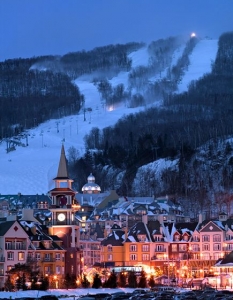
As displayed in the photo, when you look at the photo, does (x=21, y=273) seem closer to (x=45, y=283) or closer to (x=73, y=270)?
(x=45, y=283)

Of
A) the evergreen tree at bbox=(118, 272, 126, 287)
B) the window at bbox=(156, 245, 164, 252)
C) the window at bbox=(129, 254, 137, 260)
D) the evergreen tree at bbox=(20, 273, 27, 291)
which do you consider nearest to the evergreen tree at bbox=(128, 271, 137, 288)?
the evergreen tree at bbox=(118, 272, 126, 287)

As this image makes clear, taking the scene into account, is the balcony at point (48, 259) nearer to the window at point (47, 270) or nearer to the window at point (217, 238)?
the window at point (47, 270)

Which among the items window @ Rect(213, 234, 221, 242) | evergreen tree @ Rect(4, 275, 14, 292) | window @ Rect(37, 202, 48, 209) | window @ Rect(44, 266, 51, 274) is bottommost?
evergreen tree @ Rect(4, 275, 14, 292)

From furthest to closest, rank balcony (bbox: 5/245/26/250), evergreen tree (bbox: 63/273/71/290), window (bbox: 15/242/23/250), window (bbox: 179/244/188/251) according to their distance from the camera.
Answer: window (bbox: 179/244/188/251) < window (bbox: 15/242/23/250) < balcony (bbox: 5/245/26/250) < evergreen tree (bbox: 63/273/71/290)

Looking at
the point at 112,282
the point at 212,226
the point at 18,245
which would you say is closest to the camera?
the point at 112,282

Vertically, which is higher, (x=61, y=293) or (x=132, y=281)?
(x=132, y=281)

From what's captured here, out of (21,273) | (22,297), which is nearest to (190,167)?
(21,273)

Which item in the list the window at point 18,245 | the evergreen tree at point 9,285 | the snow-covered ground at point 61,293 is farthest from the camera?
the window at point 18,245

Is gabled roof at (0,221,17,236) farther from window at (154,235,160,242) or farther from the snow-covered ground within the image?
window at (154,235,160,242)

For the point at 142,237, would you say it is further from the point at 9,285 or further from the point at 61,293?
the point at 61,293

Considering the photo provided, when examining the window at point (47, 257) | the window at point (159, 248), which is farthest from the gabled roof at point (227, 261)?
the window at point (47, 257)

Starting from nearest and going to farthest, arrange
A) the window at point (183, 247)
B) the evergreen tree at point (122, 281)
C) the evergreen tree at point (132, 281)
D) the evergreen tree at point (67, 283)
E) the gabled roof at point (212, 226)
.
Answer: the evergreen tree at point (67, 283)
the evergreen tree at point (132, 281)
the evergreen tree at point (122, 281)
the gabled roof at point (212, 226)
the window at point (183, 247)

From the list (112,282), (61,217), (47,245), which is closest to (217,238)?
(61,217)

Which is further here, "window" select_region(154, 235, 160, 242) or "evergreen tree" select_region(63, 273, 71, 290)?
"window" select_region(154, 235, 160, 242)
